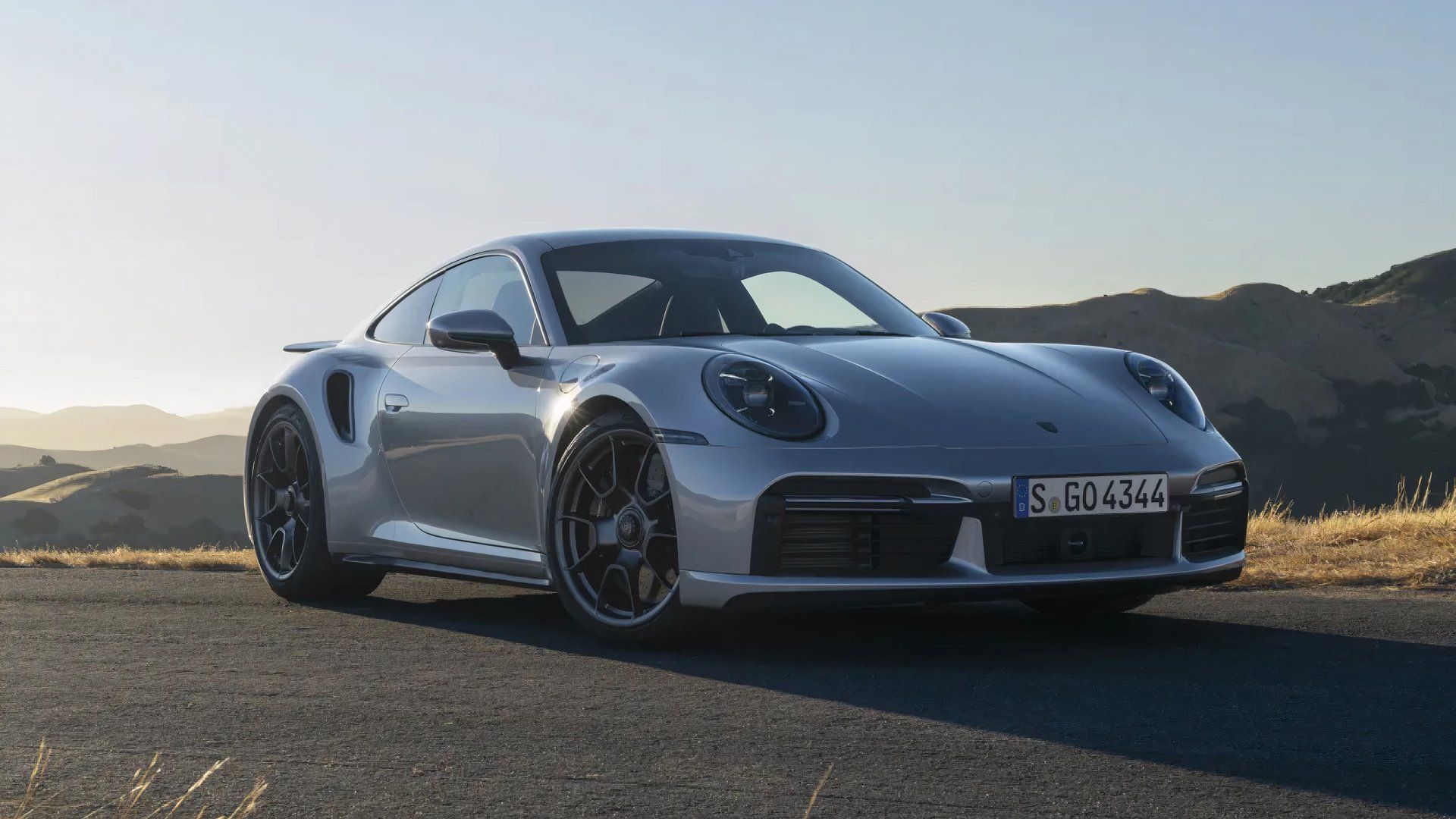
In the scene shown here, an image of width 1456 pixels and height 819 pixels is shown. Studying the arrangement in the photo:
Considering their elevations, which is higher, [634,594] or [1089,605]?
[634,594]

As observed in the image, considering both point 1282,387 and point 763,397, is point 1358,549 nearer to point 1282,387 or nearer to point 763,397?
point 763,397

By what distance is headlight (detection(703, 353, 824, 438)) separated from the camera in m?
4.63

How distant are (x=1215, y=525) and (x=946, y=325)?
5.90 ft

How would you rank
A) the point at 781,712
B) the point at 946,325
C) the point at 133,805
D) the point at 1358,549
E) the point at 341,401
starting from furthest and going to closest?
1. the point at 1358,549
2. the point at 341,401
3. the point at 946,325
4. the point at 781,712
5. the point at 133,805

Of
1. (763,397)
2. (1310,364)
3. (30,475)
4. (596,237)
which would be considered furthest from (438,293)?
(30,475)

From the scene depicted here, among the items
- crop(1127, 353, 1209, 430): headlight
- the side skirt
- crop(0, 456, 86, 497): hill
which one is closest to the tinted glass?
crop(1127, 353, 1209, 430): headlight

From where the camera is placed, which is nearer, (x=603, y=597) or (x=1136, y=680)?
(x=1136, y=680)

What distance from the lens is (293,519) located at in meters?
6.80

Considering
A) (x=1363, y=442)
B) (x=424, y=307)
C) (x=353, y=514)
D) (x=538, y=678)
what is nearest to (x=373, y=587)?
(x=353, y=514)

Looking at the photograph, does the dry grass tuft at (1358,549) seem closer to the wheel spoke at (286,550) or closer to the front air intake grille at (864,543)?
the front air intake grille at (864,543)

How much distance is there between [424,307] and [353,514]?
94 cm

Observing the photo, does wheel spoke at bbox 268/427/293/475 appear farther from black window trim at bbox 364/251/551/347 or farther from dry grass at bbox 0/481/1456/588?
dry grass at bbox 0/481/1456/588

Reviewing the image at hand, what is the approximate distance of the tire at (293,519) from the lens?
656cm

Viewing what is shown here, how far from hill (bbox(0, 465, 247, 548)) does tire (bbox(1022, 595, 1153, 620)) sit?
4195 inches
